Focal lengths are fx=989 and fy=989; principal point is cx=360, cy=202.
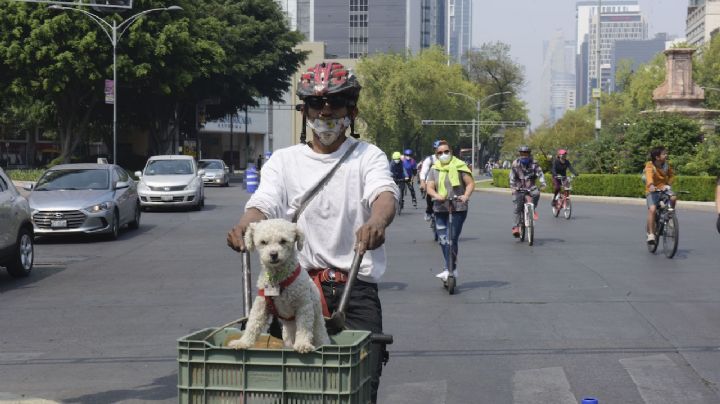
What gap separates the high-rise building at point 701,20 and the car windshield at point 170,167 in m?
119

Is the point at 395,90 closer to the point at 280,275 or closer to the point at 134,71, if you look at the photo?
the point at 134,71

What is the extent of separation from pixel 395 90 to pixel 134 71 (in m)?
36.2

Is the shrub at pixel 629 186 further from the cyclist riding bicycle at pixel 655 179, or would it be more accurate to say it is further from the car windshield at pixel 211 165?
the car windshield at pixel 211 165

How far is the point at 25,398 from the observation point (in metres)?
6.31

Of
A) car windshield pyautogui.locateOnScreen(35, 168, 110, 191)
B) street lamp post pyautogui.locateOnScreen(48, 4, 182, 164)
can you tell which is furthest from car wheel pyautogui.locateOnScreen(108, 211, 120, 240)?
street lamp post pyautogui.locateOnScreen(48, 4, 182, 164)

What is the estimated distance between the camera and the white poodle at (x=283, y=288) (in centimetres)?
351

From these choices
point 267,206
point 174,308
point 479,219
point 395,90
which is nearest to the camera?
point 267,206

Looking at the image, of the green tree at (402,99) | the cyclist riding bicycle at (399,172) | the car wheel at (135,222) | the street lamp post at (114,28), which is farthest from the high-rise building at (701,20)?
the car wheel at (135,222)

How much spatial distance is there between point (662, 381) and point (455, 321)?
283 centimetres

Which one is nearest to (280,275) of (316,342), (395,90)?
(316,342)

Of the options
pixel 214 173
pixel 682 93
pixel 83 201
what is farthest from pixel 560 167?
pixel 214 173

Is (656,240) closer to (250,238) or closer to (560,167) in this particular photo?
(560,167)

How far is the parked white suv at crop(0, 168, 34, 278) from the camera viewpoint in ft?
41.5

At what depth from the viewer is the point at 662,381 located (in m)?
6.82
